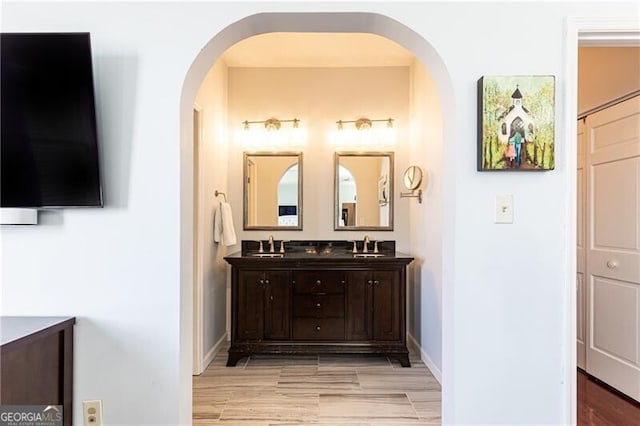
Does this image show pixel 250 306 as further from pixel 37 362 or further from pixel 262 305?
pixel 37 362

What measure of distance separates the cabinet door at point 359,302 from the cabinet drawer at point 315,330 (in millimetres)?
112

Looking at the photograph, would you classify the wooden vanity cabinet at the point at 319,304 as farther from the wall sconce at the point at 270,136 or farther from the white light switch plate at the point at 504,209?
the white light switch plate at the point at 504,209

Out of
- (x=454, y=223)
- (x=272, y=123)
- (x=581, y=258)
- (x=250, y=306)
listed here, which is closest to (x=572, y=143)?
(x=454, y=223)

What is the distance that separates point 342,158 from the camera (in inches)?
140

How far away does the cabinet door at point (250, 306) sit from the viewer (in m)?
3.00

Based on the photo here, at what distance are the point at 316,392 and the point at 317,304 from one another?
26.9 inches

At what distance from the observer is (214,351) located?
3205 mm

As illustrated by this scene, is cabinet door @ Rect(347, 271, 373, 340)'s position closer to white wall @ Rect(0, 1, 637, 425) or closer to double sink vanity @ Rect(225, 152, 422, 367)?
double sink vanity @ Rect(225, 152, 422, 367)

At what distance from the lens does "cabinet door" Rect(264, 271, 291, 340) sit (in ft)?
9.86

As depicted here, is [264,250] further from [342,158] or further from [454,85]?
[454,85]

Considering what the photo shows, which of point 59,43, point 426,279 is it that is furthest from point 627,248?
point 59,43

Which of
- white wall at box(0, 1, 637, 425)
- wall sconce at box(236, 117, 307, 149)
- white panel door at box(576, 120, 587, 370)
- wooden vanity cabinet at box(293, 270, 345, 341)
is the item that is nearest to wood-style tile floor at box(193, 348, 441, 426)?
wooden vanity cabinet at box(293, 270, 345, 341)

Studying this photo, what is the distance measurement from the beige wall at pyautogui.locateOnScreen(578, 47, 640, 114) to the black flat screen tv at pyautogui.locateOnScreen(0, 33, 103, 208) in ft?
9.81

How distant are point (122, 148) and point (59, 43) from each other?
47 cm
